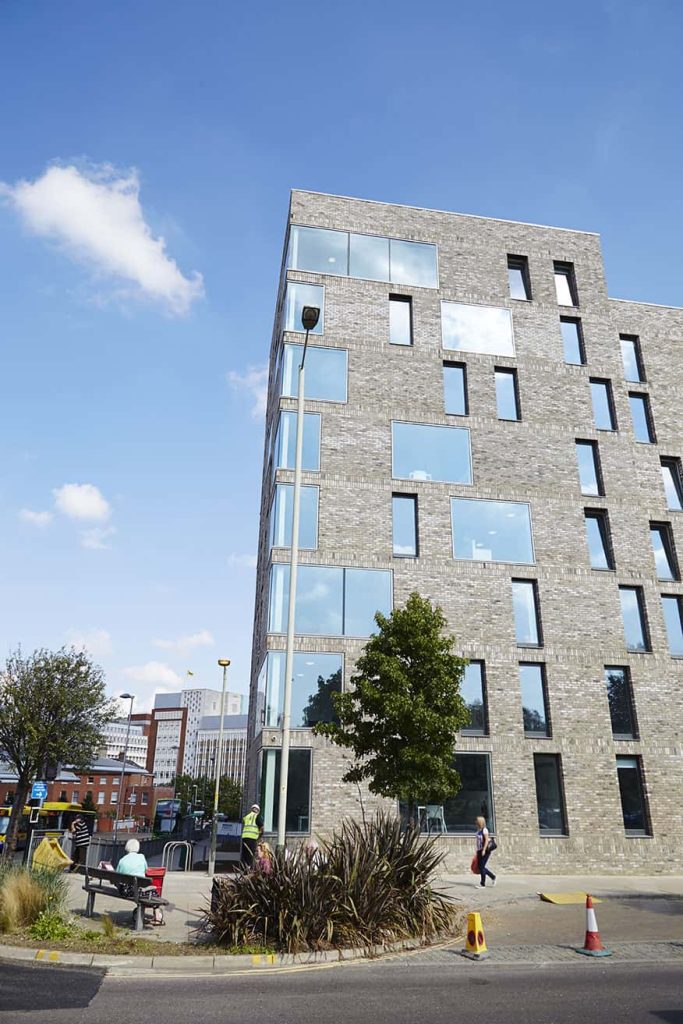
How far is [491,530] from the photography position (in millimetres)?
26094

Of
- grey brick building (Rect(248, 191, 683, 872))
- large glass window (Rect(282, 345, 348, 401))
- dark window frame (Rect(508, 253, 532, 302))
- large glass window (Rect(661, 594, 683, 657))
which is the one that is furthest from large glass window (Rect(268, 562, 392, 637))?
dark window frame (Rect(508, 253, 532, 302))

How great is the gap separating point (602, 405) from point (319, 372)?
11.7 metres

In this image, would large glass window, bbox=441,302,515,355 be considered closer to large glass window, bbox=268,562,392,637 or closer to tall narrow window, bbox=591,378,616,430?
tall narrow window, bbox=591,378,616,430

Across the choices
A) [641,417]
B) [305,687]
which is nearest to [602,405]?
[641,417]

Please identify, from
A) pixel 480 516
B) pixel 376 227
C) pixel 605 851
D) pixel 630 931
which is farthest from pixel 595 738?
pixel 376 227

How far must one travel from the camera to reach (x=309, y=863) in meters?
10.5

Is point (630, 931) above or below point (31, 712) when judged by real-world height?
below

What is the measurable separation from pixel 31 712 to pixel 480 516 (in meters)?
21.0

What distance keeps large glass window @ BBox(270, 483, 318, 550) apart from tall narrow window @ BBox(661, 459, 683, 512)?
46.9ft

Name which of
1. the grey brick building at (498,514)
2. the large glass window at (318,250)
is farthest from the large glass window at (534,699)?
the large glass window at (318,250)

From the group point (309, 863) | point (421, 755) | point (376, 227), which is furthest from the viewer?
point (376, 227)

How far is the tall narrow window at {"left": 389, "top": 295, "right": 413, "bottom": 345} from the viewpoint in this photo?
A: 28.2 metres

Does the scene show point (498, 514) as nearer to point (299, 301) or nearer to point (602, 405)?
point (602, 405)

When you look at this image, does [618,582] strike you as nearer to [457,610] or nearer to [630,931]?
[457,610]
